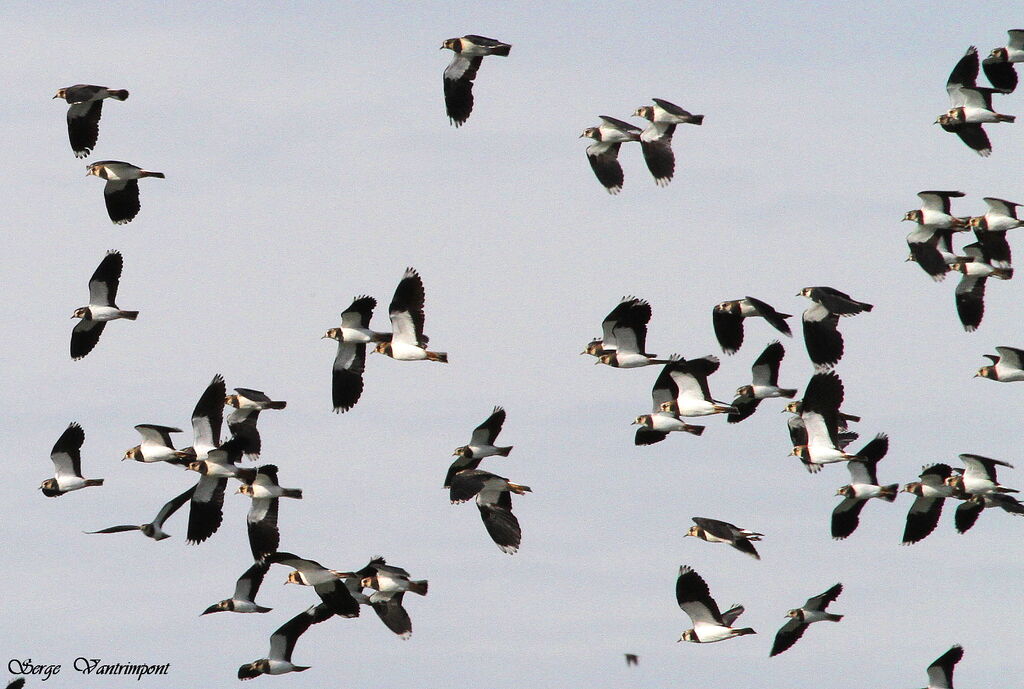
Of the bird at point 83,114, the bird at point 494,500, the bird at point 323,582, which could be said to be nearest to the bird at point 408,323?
the bird at point 494,500

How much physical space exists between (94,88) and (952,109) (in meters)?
21.9

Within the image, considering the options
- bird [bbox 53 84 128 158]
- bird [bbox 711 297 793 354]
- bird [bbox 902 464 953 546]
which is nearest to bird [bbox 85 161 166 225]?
A: bird [bbox 53 84 128 158]

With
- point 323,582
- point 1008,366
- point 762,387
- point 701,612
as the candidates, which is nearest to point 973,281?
point 1008,366

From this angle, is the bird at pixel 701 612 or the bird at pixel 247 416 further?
the bird at pixel 247 416

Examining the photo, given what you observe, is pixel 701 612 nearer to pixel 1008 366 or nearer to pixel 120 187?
pixel 1008 366

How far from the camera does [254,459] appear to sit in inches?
2510

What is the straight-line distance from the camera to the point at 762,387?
6053 cm

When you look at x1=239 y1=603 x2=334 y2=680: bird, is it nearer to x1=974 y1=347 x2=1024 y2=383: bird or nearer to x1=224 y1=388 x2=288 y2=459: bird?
x1=224 y1=388 x2=288 y2=459: bird

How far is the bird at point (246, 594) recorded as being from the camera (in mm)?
62750

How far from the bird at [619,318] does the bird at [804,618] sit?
806cm

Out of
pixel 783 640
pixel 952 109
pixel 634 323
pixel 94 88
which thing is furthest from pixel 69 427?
pixel 952 109

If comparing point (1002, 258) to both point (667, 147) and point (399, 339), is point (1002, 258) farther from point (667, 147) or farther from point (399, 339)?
point (399, 339)

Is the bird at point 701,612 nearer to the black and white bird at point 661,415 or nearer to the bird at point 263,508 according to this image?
the black and white bird at point 661,415

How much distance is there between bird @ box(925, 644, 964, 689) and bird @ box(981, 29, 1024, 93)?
14.8m
